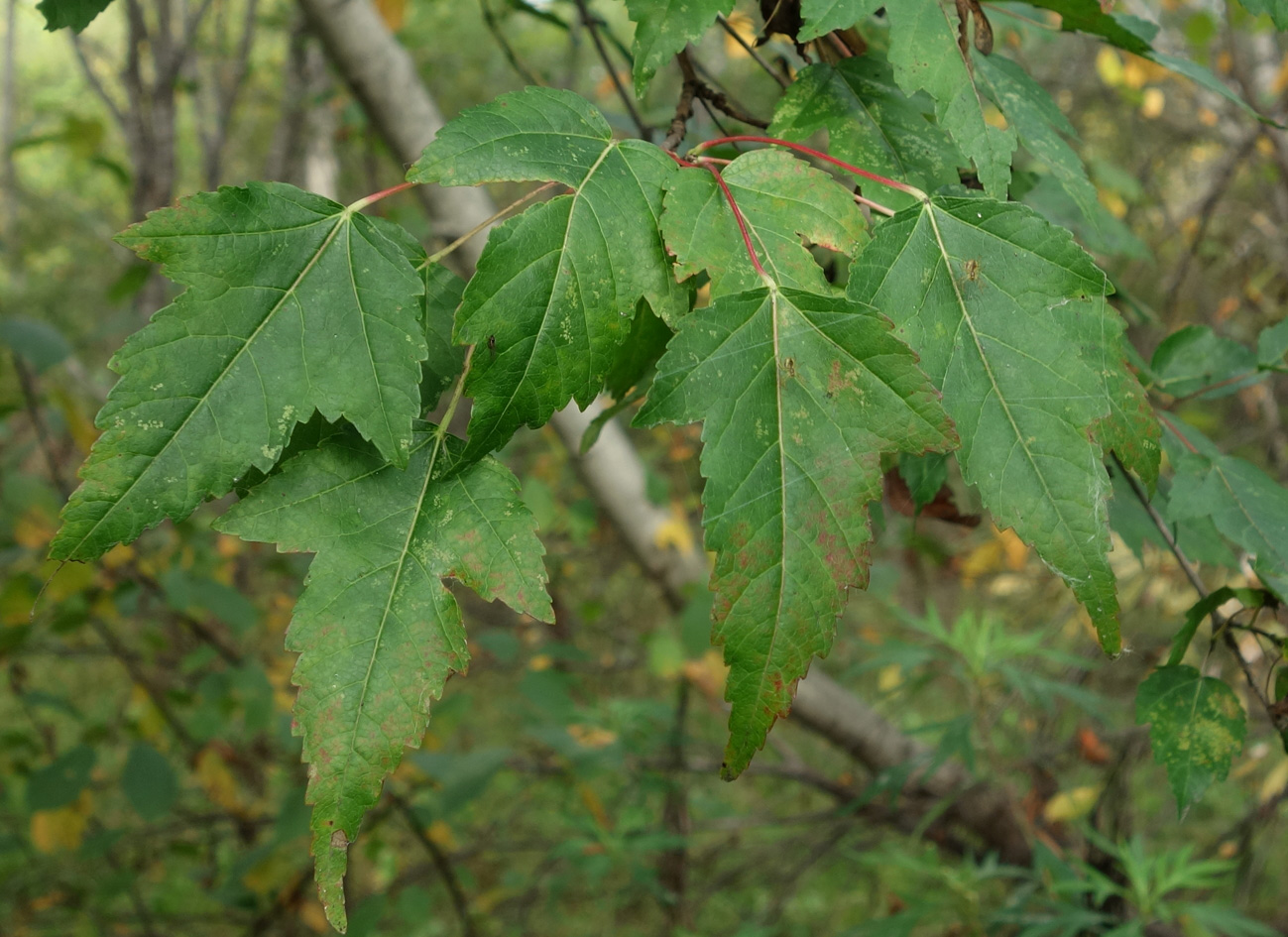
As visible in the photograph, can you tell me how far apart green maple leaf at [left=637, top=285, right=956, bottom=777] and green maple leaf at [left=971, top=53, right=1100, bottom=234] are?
256 millimetres

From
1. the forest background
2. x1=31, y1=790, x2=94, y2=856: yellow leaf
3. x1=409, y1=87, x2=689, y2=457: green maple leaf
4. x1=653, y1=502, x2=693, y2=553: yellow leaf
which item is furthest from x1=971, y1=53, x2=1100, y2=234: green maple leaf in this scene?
x1=31, y1=790, x2=94, y2=856: yellow leaf

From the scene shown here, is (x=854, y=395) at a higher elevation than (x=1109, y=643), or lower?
higher

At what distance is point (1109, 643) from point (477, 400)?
0.45m

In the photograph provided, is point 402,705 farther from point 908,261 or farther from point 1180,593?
point 1180,593

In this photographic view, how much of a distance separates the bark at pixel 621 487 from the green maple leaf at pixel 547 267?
92 centimetres

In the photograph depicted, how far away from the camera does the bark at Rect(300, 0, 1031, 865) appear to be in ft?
5.00

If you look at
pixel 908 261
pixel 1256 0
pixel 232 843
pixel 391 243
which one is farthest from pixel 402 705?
pixel 232 843

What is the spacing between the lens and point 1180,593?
9.44 ft

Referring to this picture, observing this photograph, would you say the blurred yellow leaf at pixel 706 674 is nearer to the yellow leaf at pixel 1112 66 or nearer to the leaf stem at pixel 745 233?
the leaf stem at pixel 745 233

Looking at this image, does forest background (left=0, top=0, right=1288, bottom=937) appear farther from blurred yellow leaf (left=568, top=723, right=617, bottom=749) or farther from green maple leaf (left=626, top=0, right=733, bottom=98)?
green maple leaf (left=626, top=0, right=733, bottom=98)

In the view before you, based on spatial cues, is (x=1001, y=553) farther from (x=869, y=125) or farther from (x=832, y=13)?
(x=832, y=13)

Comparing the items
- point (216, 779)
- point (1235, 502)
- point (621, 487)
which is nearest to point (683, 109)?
point (1235, 502)

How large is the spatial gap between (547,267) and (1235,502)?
0.64 metres

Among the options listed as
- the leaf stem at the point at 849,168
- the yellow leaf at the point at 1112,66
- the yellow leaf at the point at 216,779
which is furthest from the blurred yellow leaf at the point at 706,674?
the yellow leaf at the point at 1112,66
